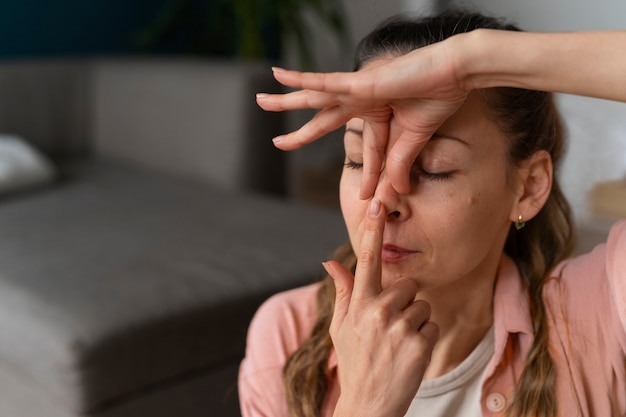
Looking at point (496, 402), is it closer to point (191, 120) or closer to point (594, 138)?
point (594, 138)

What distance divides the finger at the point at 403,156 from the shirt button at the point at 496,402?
0.30m

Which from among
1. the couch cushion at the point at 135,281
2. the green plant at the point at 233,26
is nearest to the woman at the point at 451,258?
the couch cushion at the point at 135,281

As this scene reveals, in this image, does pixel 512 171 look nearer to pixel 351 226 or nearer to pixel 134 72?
pixel 351 226

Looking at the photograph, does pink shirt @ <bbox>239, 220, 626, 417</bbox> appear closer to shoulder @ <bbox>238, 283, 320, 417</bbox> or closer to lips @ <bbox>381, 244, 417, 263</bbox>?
shoulder @ <bbox>238, 283, 320, 417</bbox>

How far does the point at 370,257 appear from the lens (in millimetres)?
996

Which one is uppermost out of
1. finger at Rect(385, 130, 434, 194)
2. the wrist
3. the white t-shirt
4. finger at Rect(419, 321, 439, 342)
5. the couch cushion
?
the wrist

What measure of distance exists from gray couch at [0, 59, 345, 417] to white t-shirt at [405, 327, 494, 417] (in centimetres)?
41

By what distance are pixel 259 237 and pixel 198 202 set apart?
16.2 inches

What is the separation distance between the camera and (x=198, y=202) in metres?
2.64

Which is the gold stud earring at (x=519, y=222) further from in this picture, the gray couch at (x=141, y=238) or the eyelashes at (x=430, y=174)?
the gray couch at (x=141, y=238)

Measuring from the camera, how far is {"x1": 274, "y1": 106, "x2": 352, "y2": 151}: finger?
0.96 m

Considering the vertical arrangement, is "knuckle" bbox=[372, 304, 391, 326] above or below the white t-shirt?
above

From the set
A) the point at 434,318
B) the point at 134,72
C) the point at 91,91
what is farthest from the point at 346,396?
the point at 91,91

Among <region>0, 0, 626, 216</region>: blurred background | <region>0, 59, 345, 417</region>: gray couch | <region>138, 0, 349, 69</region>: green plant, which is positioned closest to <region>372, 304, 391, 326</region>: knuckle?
<region>0, 59, 345, 417</region>: gray couch
